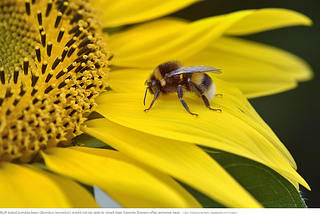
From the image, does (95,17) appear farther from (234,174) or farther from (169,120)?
(234,174)

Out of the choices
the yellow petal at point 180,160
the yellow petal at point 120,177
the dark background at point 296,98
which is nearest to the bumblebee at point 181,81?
the yellow petal at point 180,160

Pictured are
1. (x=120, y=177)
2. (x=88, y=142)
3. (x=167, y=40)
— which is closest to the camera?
(x=120, y=177)

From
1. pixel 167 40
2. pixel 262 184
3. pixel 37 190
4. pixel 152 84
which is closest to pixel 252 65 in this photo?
pixel 167 40

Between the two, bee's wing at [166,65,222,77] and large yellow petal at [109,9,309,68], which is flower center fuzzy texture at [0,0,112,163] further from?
bee's wing at [166,65,222,77]

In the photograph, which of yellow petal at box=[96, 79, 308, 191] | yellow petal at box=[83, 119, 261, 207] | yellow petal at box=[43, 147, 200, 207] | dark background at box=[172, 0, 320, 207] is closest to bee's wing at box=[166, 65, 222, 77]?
yellow petal at box=[96, 79, 308, 191]

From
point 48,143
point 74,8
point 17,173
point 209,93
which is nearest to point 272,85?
point 209,93

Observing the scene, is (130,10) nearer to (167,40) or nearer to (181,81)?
(167,40)

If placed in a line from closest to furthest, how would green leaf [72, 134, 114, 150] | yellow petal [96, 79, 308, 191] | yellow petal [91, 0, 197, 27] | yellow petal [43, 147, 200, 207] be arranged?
yellow petal [43, 147, 200, 207] < yellow petal [96, 79, 308, 191] < green leaf [72, 134, 114, 150] < yellow petal [91, 0, 197, 27]
